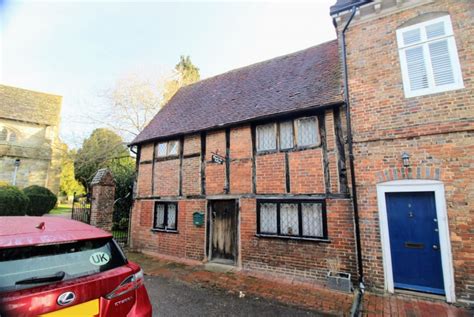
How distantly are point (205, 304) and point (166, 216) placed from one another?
4.45 metres

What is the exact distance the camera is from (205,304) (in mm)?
4590

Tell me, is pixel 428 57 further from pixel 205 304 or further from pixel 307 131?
pixel 205 304

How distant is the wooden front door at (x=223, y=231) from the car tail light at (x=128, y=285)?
15.3ft

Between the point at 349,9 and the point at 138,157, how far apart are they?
9.08m

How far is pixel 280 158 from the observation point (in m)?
6.58

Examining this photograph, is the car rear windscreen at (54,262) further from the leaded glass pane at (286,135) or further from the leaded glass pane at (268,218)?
the leaded glass pane at (286,135)

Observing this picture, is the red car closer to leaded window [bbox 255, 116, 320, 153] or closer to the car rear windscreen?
the car rear windscreen

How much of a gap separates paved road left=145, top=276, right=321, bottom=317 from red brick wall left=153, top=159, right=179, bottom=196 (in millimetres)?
3541

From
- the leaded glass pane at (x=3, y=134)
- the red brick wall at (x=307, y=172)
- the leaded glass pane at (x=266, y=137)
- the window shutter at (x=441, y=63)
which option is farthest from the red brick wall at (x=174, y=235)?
the leaded glass pane at (x=3, y=134)

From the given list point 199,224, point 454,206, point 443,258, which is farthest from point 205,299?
point 454,206

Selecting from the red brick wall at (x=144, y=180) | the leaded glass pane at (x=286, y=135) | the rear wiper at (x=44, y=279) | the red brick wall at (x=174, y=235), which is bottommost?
the red brick wall at (x=174, y=235)

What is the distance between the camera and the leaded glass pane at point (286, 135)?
260 inches

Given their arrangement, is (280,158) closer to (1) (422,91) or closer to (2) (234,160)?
(2) (234,160)

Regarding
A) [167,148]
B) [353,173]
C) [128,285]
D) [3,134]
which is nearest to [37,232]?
[128,285]
